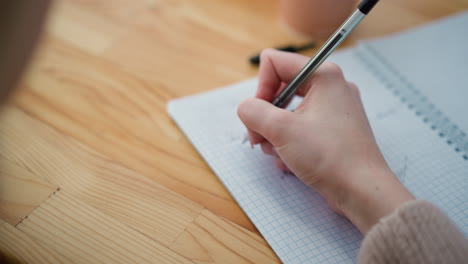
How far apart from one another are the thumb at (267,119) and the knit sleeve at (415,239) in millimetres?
147

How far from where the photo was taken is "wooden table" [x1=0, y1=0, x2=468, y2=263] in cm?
43

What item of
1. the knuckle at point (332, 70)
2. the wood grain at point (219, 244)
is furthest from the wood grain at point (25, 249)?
the knuckle at point (332, 70)

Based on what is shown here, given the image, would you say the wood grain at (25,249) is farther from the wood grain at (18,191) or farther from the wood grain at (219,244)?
the wood grain at (219,244)

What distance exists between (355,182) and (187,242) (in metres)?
0.21

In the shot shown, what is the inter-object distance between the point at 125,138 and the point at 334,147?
30 cm

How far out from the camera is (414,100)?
0.61 metres

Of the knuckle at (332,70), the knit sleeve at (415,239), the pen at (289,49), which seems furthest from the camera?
the pen at (289,49)

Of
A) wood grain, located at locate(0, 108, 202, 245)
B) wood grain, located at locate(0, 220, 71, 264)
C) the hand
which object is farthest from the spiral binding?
wood grain, located at locate(0, 220, 71, 264)

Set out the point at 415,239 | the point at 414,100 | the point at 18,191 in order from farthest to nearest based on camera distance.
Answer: the point at 414,100
the point at 18,191
the point at 415,239

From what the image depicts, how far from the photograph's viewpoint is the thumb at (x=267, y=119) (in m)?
0.44

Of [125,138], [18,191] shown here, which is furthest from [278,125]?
[18,191]

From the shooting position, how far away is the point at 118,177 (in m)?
0.49

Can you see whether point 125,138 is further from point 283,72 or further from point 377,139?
point 377,139

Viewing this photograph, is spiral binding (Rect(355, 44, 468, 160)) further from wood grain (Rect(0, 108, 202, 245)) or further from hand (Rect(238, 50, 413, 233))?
wood grain (Rect(0, 108, 202, 245))
